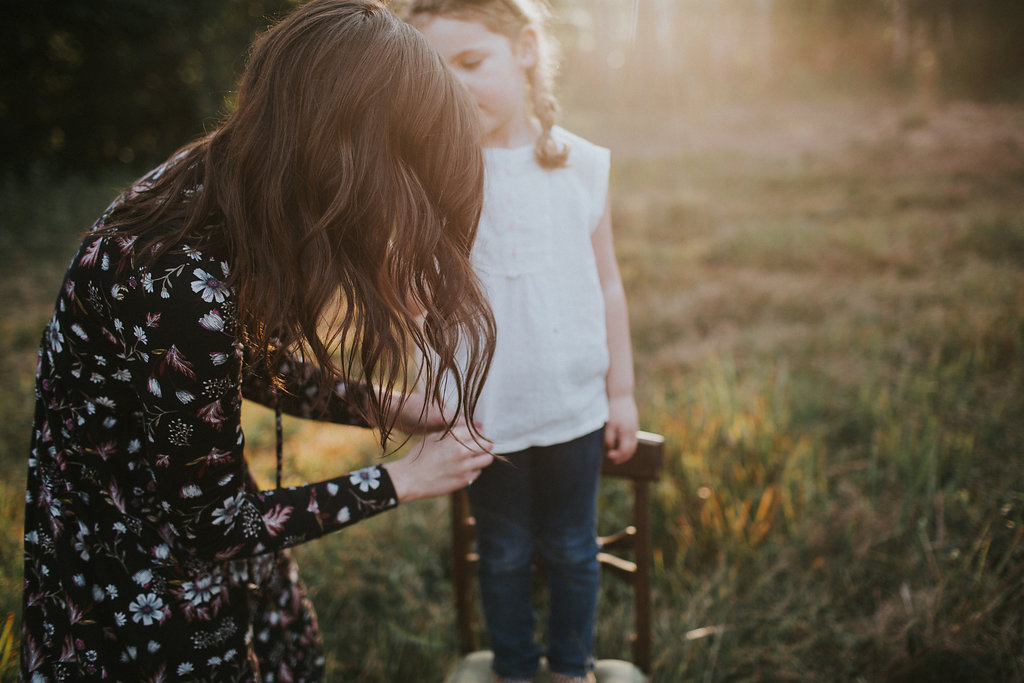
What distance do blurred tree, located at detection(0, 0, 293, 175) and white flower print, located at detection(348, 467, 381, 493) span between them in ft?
25.8

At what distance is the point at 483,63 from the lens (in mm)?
1218

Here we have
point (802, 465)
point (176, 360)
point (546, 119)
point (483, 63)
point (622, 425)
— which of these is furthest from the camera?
point (802, 465)

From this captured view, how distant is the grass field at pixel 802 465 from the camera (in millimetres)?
1729

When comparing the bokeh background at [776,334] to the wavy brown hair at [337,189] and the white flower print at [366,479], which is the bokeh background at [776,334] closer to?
the wavy brown hair at [337,189]

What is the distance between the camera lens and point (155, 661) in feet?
3.35

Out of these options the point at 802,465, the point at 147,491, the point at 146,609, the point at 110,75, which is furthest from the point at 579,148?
the point at 110,75

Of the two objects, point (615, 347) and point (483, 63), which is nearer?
point (483, 63)

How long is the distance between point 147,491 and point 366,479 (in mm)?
341

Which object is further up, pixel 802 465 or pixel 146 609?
pixel 146 609

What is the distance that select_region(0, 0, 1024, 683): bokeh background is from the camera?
180cm

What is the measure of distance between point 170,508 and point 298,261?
0.42 m

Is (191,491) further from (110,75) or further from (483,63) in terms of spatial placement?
(110,75)

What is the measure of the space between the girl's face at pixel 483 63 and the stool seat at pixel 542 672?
4.21ft

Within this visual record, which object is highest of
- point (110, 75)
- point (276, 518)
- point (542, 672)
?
point (110, 75)
